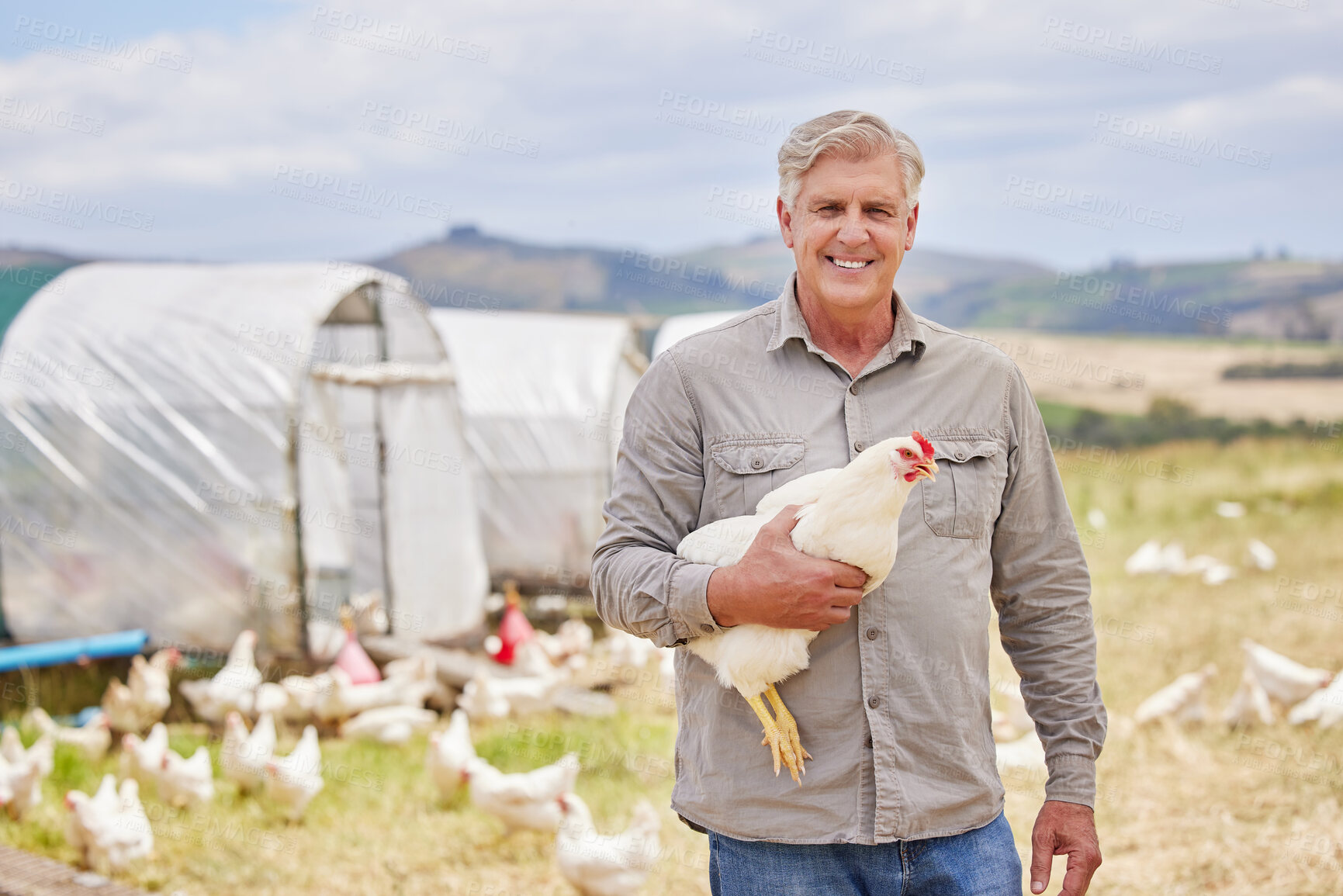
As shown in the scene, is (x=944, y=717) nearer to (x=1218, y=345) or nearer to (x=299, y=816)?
(x=299, y=816)

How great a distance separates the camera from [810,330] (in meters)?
2.11

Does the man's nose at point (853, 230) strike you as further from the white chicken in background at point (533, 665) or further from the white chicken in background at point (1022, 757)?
the white chicken in background at point (533, 665)

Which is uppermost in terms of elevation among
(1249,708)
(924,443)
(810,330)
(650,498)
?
(810,330)

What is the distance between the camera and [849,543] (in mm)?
1862

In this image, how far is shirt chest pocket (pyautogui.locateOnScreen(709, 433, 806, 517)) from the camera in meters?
1.99

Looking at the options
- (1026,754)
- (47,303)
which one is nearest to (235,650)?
(47,303)

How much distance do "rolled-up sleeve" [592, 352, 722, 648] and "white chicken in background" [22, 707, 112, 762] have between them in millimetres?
5344

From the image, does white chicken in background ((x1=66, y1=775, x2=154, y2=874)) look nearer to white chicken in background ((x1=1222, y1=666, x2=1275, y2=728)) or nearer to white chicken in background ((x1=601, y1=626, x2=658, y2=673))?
white chicken in background ((x1=601, y1=626, x2=658, y2=673))

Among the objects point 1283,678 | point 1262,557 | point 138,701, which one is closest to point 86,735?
point 138,701

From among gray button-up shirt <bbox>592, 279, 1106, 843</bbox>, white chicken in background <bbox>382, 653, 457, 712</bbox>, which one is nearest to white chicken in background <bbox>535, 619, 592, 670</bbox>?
white chicken in background <bbox>382, 653, 457, 712</bbox>

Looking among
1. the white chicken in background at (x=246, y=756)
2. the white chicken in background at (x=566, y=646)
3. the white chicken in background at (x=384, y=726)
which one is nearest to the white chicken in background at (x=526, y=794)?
the white chicken in background at (x=246, y=756)

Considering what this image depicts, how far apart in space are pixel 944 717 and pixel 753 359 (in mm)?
782

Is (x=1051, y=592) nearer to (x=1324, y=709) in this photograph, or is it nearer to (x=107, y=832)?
(x=107, y=832)

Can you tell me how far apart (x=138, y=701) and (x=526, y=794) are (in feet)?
9.73
